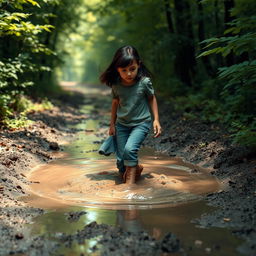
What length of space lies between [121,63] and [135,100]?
60 centimetres

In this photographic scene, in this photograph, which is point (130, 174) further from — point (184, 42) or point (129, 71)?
point (184, 42)

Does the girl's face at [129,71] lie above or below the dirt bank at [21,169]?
above

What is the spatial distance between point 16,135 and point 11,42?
625 centimetres

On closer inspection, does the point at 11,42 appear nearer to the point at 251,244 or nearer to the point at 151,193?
the point at 151,193

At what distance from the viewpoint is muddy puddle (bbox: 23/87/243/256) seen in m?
3.85

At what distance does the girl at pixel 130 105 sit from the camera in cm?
573

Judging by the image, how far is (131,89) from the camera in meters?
5.96

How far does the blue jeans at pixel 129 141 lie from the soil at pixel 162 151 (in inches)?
47.9

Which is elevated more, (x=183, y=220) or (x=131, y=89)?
(x=131, y=89)

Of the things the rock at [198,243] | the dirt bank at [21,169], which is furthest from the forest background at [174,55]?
the rock at [198,243]

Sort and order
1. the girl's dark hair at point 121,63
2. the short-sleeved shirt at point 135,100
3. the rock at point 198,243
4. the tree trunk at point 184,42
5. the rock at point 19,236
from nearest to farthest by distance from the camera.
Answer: the rock at point 198,243
the rock at point 19,236
the girl's dark hair at point 121,63
the short-sleeved shirt at point 135,100
the tree trunk at point 184,42

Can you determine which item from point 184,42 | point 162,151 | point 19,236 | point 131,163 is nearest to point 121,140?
point 131,163

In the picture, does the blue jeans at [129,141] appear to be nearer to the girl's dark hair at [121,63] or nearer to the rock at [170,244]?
the girl's dark hair at [121,63]

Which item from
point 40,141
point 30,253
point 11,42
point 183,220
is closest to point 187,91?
point 11,42
